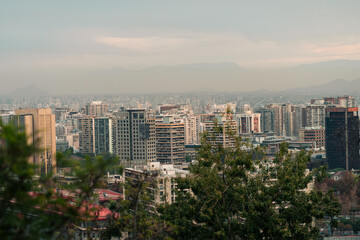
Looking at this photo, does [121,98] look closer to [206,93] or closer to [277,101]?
[206,93]

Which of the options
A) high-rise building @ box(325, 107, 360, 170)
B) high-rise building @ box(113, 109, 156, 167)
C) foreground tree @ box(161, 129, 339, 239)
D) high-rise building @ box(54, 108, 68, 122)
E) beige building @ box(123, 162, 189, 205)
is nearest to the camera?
beige building @ box(123, 162, 189, 205)

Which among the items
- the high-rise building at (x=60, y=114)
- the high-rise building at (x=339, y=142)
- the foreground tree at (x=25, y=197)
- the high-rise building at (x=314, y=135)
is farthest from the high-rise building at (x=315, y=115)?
the foreground tree at (x=25, y=197)

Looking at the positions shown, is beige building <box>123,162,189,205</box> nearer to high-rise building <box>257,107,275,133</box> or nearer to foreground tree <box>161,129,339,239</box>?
foreground tree <box>161,129,339,239</box>

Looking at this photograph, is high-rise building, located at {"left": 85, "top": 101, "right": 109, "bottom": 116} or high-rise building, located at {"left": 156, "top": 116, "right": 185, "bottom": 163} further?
high-rise building, located at {"left": 85, "top": 101, "right": 109, "bottom": 116}

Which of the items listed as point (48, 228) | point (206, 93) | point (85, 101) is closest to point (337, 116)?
point (48, 228)

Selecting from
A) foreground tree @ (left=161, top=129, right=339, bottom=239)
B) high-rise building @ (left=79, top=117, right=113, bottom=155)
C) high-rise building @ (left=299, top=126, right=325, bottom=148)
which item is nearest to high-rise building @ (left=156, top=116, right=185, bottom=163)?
high-rise building @ (left=79, top=117, right=113, bottom=155)

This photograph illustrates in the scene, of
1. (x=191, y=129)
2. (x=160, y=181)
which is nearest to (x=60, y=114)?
(x=191, y=129)
